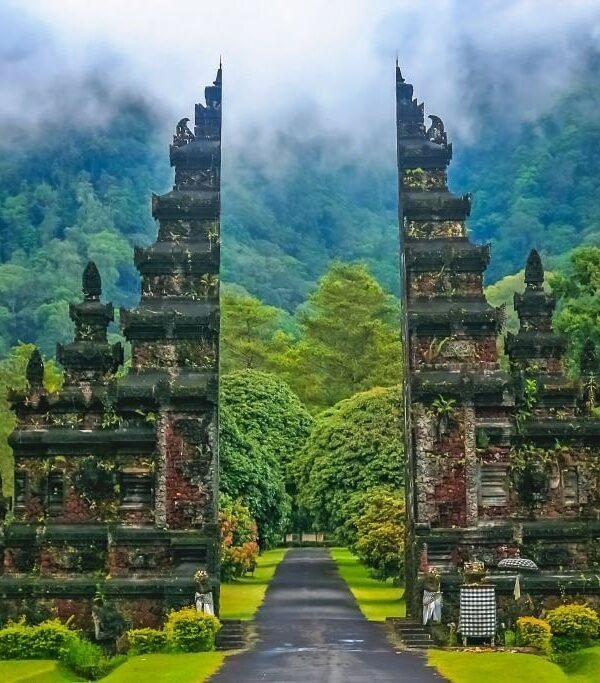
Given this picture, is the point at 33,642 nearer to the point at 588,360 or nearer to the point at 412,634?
the point at 412,634

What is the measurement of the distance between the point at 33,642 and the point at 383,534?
15618 mm

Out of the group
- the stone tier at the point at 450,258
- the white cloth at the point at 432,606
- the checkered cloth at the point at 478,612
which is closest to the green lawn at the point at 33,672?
the white cloth at the point at 432,606

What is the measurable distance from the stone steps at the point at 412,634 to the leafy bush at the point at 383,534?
10105mm

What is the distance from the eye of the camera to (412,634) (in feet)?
81.3

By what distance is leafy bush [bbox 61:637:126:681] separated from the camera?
76.6ft

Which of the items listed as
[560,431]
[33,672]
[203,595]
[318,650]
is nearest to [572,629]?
[318,650]

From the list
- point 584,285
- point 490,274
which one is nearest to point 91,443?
point 584,285

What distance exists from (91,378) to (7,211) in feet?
376

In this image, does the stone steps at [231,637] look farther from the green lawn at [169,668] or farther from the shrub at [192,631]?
the green lawn at [169,668]

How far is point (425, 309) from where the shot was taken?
28.3 m

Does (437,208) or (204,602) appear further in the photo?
(437,208)

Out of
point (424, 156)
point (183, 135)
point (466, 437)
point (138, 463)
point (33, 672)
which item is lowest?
point (33, 672)

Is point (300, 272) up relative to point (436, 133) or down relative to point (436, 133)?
up

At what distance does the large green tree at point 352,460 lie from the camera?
42.3 m
